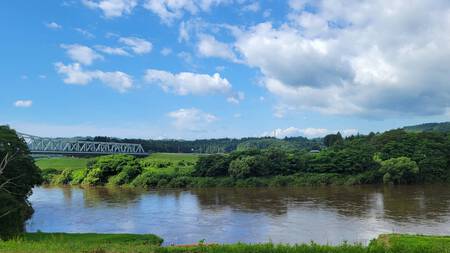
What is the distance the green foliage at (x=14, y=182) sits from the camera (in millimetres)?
28281

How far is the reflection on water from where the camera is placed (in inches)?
1389

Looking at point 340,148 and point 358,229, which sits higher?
point 340,148

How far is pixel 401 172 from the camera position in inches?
2859

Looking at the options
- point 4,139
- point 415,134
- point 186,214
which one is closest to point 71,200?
point 186,214

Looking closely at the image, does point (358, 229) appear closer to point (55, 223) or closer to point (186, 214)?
point (186, 214)

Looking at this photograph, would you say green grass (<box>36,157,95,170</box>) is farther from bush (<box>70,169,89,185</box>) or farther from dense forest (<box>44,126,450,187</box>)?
dense forest (<box>44,126,450,187</box>)

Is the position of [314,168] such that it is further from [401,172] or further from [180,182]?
[180,182]

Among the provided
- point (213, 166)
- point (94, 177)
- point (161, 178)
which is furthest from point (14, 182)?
point (94, 177)

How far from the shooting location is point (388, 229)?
3547cm

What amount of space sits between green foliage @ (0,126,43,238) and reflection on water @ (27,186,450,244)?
19.1 ft

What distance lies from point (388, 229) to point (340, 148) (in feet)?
182

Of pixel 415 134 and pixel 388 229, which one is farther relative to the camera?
pixel 415 134

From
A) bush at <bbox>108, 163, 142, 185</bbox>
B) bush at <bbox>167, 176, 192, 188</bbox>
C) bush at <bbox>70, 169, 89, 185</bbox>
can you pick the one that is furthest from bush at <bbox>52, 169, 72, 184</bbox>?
bush at <bbox>167, 176, 192, 188</bbox>

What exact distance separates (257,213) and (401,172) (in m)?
36.7
